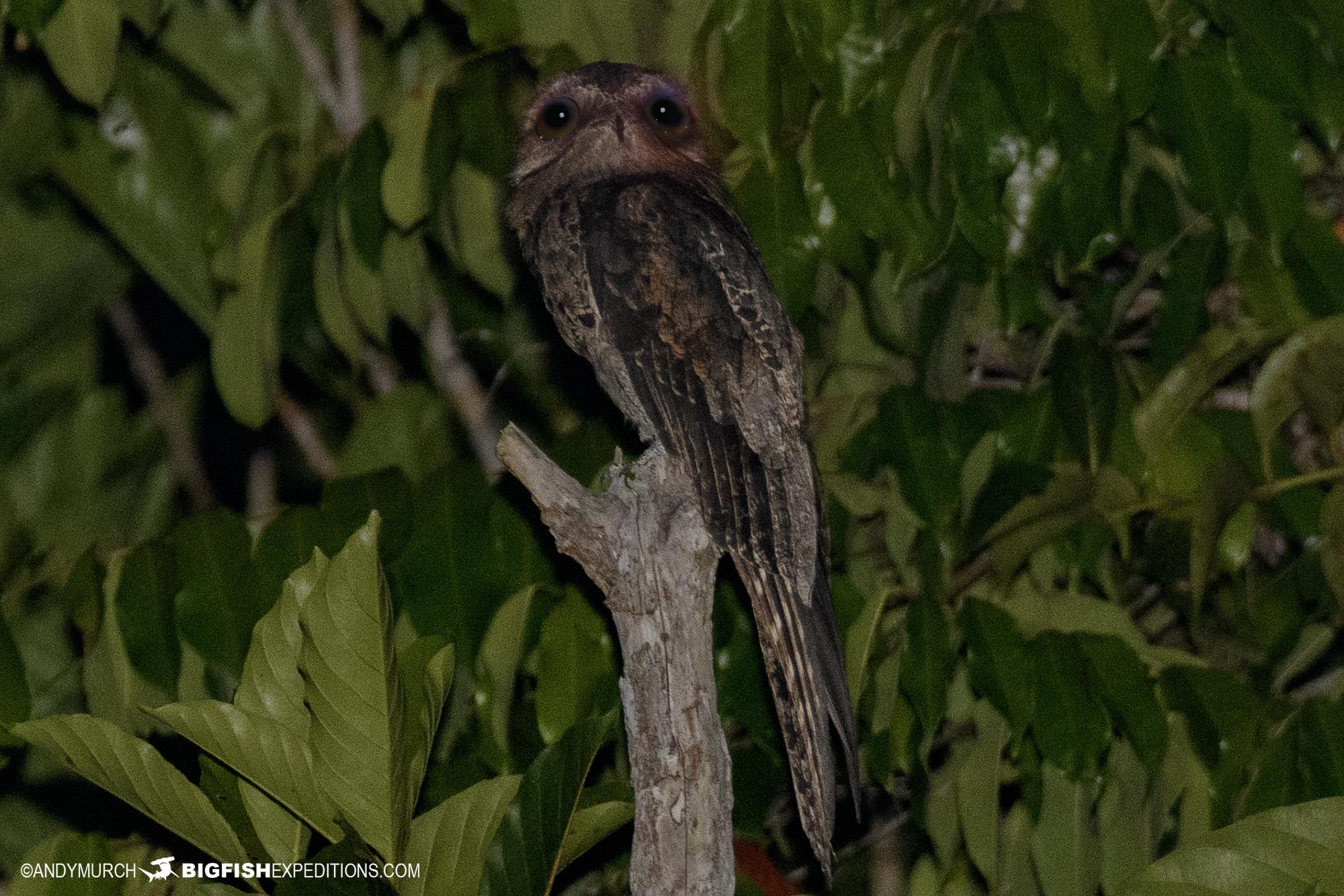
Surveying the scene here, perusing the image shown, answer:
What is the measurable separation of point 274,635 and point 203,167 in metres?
1.51

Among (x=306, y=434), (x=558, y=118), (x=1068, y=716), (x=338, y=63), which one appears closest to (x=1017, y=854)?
(x=1068, y=716)

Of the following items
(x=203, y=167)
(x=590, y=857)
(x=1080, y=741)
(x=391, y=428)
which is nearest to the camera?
(x=1080, y=741)

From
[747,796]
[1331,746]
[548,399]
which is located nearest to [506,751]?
[747,796]

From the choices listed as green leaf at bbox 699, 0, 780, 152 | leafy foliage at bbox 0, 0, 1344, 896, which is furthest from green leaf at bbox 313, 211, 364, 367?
green leaf at bbox 699, 0, 780, 152

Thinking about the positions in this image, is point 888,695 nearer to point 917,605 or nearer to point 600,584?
point 917,605

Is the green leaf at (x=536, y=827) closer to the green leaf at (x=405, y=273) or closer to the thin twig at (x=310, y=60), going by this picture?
the green leaf at (x=405, y=273)

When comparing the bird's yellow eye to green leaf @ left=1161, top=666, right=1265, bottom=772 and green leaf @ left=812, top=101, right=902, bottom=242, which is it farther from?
green leaf @ left=1161, top=666, right=1265, bottom=772

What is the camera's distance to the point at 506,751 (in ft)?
7.75

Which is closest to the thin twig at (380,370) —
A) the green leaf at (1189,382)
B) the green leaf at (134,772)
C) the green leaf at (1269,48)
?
the green leaf at (134,772)

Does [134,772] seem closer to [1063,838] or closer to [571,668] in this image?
[571,668]

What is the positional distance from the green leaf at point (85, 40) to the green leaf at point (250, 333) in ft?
1.10

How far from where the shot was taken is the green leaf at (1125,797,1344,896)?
188 centimetres

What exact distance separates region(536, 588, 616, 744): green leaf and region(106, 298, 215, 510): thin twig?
146 cm

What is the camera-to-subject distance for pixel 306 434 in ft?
11.4
